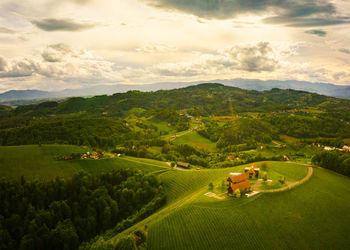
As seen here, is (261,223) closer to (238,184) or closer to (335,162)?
(238,184)

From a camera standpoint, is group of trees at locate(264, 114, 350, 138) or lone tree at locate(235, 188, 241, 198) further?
group of trees at locate(264, 114, 350, 138)

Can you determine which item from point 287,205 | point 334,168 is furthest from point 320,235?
point 334,168

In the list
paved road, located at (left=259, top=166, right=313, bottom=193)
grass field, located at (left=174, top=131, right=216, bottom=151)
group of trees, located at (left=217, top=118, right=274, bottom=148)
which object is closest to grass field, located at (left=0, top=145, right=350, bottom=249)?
paved road, located at (left=259, top=166, right=313, bottom=193)

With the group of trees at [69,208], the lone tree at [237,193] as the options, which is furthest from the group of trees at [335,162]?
the group of trees at [69,208]

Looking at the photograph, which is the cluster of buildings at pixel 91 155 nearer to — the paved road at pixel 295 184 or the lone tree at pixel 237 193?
the lone tree at pixel 237 193

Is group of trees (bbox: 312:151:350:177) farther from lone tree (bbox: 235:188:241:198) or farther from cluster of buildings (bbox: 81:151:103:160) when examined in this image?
cluster of buildings (bbox: 81:151:103:160)
